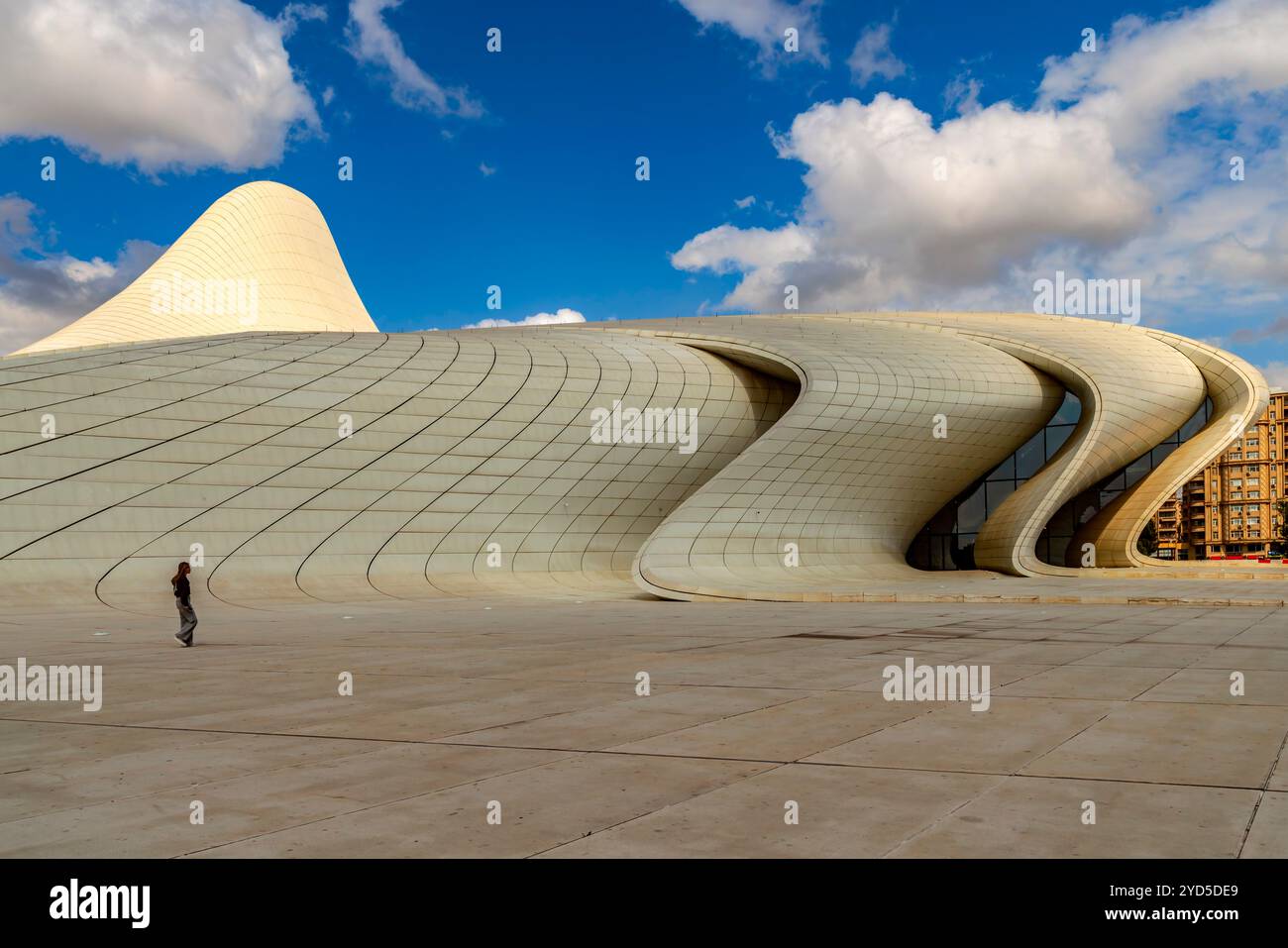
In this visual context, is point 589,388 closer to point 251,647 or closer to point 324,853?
point 251,647

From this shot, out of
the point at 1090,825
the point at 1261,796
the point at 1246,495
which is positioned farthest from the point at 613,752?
the point at 1246,495

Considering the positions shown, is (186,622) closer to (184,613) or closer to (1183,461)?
(184,613)

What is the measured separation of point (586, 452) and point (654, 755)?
25135mm

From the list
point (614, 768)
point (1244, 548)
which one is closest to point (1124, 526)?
point (614, 768)

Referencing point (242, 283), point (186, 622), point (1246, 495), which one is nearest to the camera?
point (186, 622)

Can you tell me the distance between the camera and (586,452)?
31.0m

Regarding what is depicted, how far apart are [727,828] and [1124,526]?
39946 mm

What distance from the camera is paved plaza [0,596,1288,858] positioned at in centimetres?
440

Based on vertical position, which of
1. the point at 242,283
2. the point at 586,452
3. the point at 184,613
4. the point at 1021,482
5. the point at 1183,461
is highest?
the point at 242,283

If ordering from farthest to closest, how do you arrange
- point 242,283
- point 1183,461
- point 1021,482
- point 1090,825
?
point 242,283, point 1021,482, point 1183,461, point 1090,825

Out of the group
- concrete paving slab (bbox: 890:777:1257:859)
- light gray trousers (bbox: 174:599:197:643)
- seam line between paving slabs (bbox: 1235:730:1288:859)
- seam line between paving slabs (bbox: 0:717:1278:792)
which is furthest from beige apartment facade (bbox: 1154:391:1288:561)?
concrete paving slab (bbox: 890:777:1257:859)

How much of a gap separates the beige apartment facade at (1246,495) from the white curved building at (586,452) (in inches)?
3556

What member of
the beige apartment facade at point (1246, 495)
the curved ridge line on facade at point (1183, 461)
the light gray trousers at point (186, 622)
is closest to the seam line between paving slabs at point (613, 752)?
the light gray trousers at point (186, 622)
